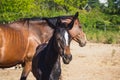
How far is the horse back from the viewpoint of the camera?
7.80m

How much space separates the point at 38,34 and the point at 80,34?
1222mm

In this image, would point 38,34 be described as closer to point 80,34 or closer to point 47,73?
point 80,34

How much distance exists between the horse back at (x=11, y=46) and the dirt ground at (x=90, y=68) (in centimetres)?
209

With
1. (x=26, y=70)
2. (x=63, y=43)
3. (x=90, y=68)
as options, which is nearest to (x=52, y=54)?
(x=63, y=43)

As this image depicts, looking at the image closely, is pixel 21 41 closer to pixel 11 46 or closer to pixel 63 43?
pixel 11 46

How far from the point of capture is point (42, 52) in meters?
6.70

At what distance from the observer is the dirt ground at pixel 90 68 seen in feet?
33.6

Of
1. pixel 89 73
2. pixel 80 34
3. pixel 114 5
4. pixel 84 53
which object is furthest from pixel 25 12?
pixel 114 5

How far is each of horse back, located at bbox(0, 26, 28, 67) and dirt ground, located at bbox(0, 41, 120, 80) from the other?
2092mm

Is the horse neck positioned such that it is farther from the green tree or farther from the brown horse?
the green tree

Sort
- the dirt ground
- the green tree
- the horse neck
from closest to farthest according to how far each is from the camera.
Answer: the horse neck → the dirt ground → the green tree

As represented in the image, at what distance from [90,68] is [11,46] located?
448 centimetres

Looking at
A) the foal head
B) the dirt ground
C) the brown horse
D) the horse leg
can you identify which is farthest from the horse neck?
the dirt ground

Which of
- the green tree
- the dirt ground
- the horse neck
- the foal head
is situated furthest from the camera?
the green tree
